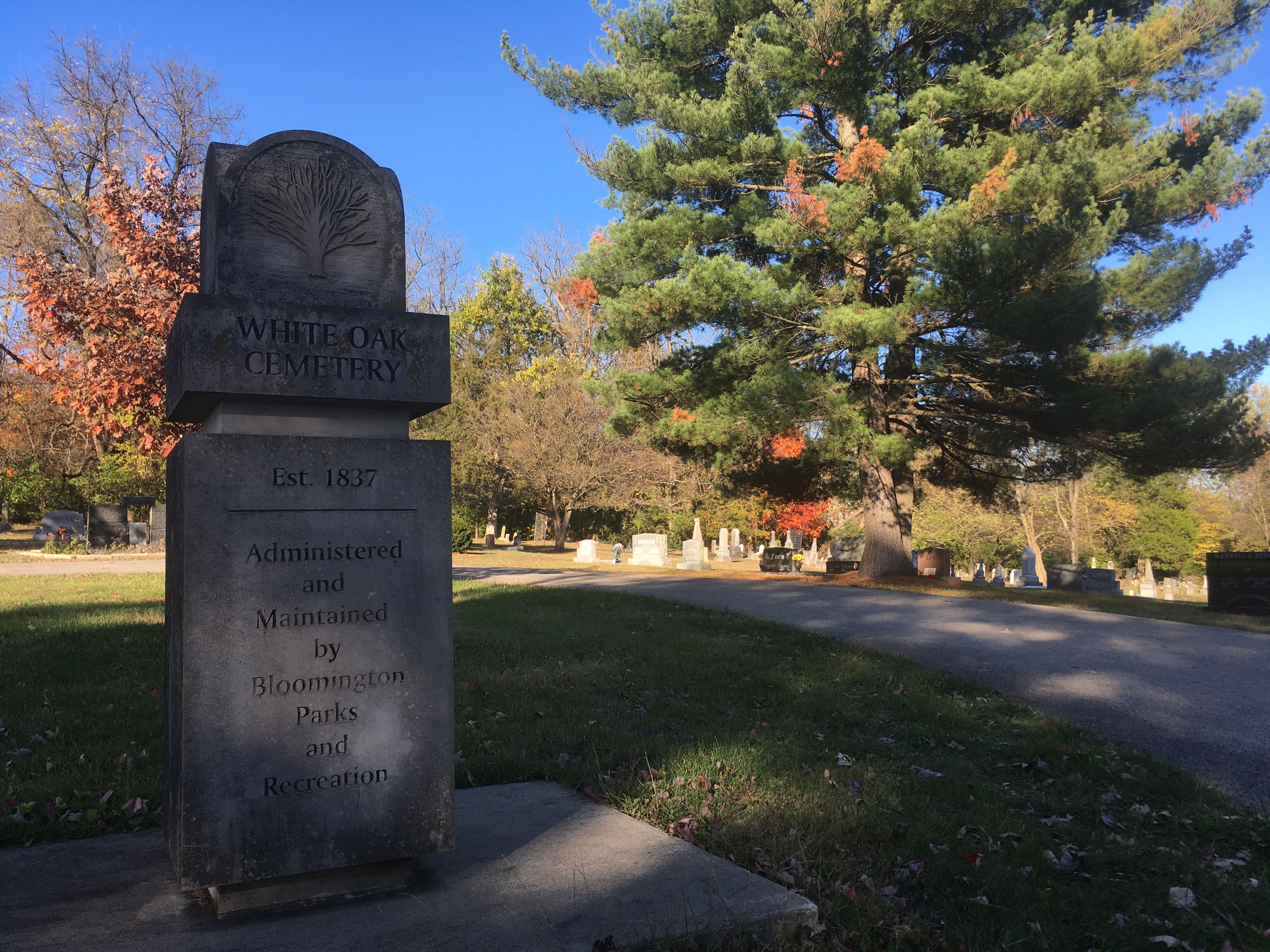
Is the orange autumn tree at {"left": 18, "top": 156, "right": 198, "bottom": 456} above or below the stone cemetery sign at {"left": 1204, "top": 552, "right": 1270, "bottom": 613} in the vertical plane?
above

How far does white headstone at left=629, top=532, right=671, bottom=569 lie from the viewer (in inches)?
982

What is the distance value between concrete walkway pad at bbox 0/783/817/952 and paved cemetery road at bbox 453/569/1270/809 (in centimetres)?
325

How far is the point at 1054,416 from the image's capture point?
1588 cm

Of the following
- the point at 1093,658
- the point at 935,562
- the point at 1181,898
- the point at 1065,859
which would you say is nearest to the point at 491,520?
the point at 935,562

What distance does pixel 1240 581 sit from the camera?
14.4 meters

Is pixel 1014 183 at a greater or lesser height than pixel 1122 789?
greater

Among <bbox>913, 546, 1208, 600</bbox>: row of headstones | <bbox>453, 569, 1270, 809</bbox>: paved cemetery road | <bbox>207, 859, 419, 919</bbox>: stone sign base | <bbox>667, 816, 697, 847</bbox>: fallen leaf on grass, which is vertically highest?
<bbox>207, 859, 419, 919</bbox>: stone sign base

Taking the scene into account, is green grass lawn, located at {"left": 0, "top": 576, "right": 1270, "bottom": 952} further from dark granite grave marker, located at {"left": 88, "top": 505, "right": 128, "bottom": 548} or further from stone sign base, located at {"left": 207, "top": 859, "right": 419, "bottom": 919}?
dark granite grave marker, located at {"left": 88, "top": 505, "right": 128, "bottom": 548}

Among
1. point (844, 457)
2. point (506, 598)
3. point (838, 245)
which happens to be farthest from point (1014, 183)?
point (506, 598)

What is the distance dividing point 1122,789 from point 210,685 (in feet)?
14.6

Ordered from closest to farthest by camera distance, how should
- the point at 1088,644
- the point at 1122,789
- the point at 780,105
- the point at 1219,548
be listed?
the point at 1122,789
the point at 1088,644
the point at 780,105
the point at 1219,548

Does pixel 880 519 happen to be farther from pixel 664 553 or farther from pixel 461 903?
pixel 461 903

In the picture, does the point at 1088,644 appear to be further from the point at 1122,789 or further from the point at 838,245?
the point at 838,245

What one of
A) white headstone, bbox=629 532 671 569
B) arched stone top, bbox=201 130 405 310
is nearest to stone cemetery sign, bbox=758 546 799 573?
white headstone, bbox=629 532 671 569
